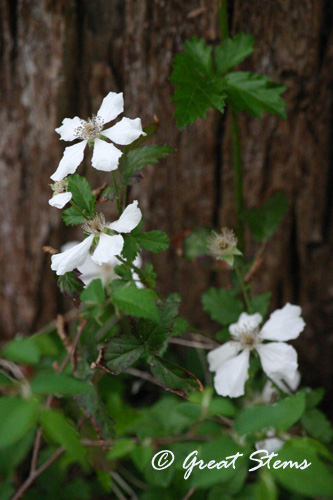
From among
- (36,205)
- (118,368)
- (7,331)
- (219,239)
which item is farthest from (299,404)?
(7,331)

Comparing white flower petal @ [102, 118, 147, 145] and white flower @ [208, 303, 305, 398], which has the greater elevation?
white flower petal @ [102, 118, 147, 145]

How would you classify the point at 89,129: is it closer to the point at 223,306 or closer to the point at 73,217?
the point at 73,217

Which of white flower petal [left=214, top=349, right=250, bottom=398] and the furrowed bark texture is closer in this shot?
white flower petal [left=214, top=349, right=250, bottom=398]

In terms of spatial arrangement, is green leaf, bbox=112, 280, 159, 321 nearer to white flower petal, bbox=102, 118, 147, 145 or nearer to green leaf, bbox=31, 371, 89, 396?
green leaf, bbox=31, 371, 89, 396

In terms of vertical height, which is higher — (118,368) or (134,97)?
(134,97)

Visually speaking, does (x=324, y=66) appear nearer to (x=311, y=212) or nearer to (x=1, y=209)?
(x=311, y=212)

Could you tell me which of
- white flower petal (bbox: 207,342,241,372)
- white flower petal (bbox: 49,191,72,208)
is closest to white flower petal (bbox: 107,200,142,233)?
white flower petal (bbox: 49,191,72,208)

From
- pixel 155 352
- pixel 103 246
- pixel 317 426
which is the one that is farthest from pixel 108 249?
pixel 317 426
